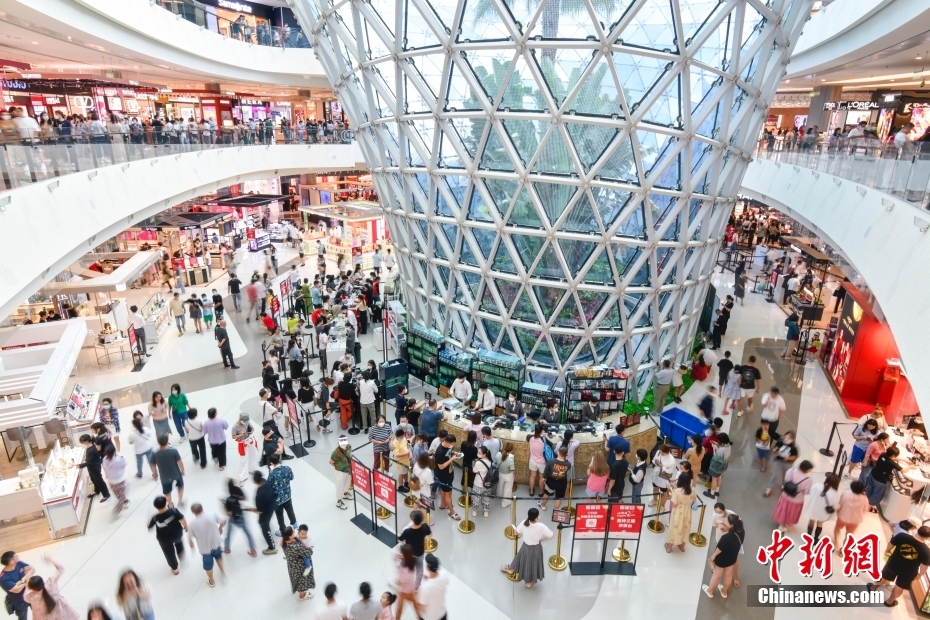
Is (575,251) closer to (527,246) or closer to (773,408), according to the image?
(527,246)

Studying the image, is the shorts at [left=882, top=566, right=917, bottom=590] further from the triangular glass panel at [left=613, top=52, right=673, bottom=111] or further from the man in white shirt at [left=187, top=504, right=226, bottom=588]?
the man in white shirt at [left=187, top=504, right=226, bottom=588]

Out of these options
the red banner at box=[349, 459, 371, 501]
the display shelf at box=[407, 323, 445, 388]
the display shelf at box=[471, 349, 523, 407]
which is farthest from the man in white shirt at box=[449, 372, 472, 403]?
the red banner at box=[349, 459, 371, 501]

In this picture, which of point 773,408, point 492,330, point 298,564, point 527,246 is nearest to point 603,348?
point 492,330

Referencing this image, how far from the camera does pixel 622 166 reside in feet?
50.4

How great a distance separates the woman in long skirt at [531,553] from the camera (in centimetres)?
1023

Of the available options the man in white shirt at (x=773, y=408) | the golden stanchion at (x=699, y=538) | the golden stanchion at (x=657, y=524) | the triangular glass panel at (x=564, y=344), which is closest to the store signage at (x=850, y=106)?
the man in white shirt at (x=773, y=408)

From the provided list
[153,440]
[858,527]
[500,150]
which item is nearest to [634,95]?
[500,150]

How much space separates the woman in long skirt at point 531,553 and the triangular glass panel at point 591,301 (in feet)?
26.5

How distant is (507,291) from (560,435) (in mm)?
5386

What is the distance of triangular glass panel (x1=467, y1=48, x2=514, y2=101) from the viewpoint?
14.6m

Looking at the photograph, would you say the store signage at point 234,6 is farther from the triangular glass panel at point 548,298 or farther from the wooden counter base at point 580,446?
the wooden counter base at point 580,446

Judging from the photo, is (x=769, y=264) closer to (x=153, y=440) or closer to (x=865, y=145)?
(x=865, y=145)

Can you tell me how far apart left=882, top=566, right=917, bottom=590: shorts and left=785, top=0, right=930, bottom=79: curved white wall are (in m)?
13.9

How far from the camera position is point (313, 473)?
14641 millimetres
